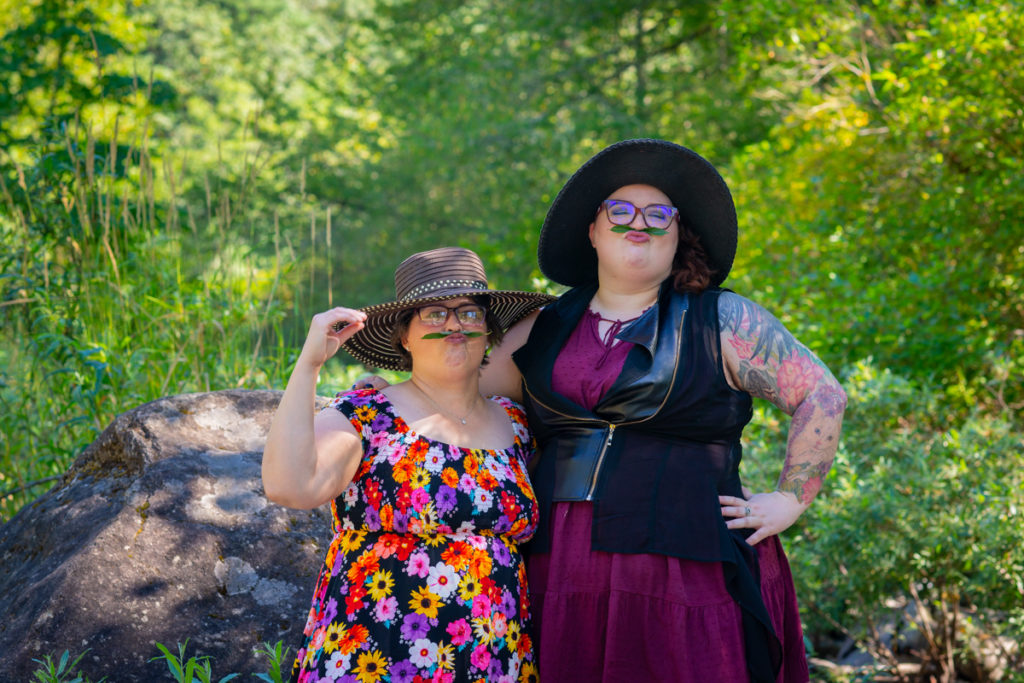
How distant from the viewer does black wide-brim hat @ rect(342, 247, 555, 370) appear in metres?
2.48

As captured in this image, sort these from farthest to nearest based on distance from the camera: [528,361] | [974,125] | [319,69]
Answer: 1. [319,69]
2. [974,125]
3. [528,361]

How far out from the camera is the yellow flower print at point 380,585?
2.27 m

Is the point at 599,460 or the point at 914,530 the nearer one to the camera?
the point at 599,460

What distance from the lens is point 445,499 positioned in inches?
90.7

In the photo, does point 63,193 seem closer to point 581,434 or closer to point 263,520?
point 263,520

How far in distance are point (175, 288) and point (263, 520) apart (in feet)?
5.15

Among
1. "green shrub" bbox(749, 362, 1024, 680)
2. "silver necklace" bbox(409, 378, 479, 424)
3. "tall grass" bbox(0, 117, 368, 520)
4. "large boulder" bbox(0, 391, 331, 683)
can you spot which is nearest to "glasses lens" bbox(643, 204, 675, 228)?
"silver necklace" bbox(409, 378, 479, 424)

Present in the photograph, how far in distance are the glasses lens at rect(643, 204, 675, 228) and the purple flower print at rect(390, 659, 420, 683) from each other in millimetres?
1251

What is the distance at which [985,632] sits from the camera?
466cm

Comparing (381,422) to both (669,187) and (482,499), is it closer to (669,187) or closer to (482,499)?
(482,499)

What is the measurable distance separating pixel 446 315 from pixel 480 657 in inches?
32.6

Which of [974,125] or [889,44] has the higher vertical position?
[889,44]

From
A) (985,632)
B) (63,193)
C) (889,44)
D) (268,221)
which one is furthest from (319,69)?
(985,632)

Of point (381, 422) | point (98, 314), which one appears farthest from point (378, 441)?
point (98, 314)
